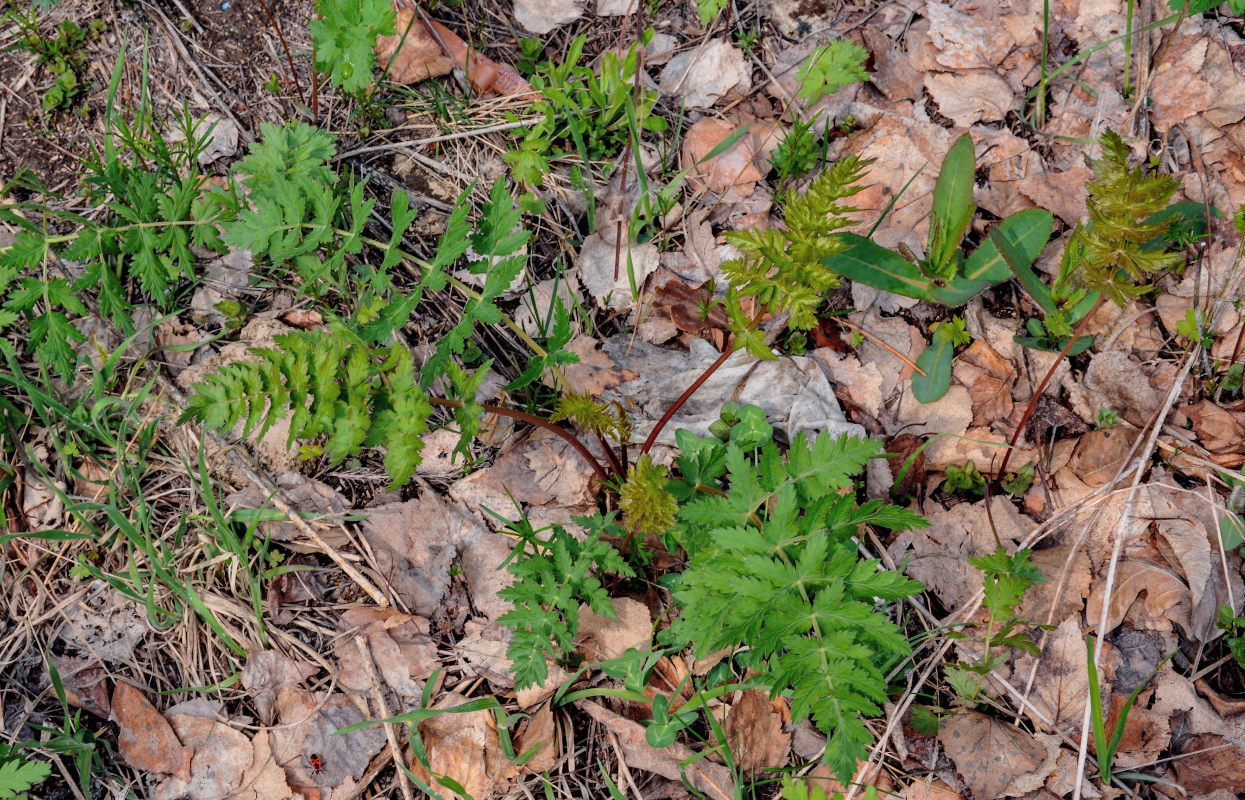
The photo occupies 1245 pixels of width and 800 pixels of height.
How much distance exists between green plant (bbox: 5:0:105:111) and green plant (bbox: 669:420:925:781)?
2.95 m

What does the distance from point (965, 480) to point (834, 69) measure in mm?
1526

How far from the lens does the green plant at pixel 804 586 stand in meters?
1.81

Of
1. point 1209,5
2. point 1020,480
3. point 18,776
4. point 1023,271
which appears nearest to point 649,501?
point 1020,480

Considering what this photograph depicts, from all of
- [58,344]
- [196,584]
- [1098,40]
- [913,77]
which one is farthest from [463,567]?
[1098,40]

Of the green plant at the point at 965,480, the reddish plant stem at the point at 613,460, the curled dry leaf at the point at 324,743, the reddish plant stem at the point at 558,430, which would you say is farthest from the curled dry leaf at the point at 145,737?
the green plant at the point at 965,480

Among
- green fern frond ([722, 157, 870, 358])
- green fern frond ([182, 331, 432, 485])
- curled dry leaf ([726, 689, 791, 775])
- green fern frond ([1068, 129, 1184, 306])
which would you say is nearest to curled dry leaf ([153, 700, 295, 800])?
green fern frond ([182, 331, 432, 485])

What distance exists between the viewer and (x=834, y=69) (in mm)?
2820

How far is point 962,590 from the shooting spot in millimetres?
2451

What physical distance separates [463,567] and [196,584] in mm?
906

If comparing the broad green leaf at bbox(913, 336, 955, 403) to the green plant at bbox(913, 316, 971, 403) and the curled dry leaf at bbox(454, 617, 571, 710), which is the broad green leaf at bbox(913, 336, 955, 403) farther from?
the curled dry leaf at bbox(454, 617, 571, 710)

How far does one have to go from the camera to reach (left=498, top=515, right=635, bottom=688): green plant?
2.16 metres

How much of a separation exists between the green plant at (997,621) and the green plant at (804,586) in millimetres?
375

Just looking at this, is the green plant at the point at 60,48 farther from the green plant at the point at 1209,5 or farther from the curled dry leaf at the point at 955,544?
the green plant at the point at 1209,5

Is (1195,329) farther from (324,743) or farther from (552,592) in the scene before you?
(324,743)
